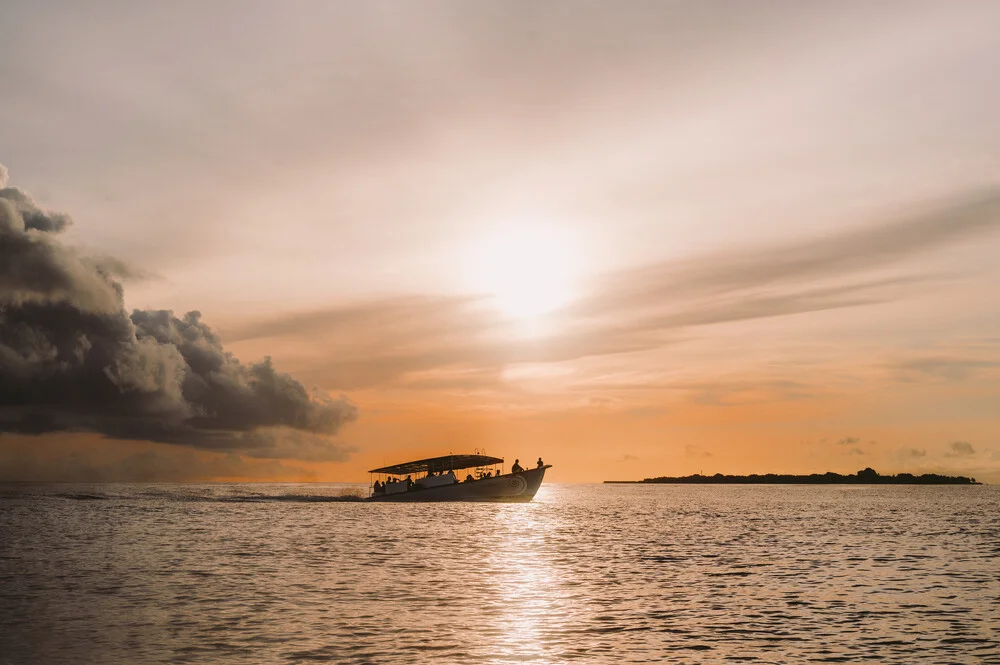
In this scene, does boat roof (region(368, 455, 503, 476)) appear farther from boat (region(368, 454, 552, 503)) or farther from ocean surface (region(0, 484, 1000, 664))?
ocean surface (region(0, 484, 1000, 664))

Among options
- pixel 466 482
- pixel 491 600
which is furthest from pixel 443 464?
pixel 491 600

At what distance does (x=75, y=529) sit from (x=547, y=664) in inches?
2854

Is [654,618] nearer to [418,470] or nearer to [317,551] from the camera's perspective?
[317,551]

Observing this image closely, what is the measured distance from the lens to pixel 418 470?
128 meters

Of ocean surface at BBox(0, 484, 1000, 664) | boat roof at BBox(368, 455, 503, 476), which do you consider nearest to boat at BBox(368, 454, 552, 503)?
boat roof at BBox(368, 455, 503, 476)

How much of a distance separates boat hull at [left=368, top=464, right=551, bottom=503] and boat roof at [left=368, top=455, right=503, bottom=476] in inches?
165

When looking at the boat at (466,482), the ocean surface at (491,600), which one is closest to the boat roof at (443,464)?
the boat at (466,482)

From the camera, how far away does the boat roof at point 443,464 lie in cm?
12331

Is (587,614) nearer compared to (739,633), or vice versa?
(739,633)

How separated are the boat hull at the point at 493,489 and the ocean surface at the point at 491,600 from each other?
199 feet

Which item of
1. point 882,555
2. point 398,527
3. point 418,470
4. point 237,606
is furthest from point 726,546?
point 418,470

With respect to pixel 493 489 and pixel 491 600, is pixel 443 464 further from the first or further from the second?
pixel 491 600

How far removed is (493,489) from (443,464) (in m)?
10.3

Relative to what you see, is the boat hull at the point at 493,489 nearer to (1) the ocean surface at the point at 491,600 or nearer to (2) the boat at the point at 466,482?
(2) the boat at the point at 466,482
